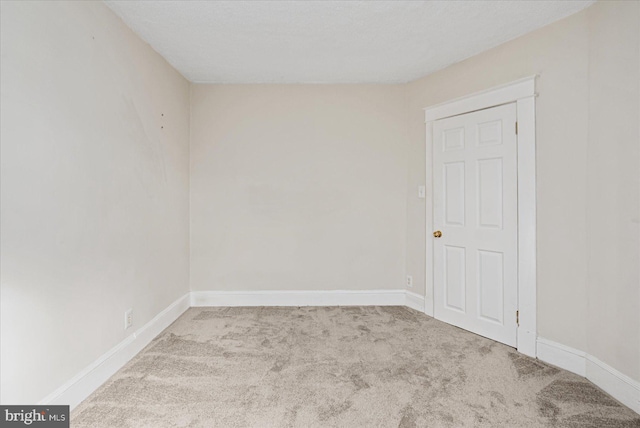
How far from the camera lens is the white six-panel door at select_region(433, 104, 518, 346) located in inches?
109

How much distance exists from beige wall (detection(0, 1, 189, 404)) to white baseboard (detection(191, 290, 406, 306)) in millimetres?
842

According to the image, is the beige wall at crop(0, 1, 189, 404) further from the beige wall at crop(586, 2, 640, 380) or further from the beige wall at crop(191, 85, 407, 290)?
the beige wall at crop(586, 2, 640, 380)

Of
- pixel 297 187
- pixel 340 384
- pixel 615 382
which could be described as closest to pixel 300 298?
pixel 297 187

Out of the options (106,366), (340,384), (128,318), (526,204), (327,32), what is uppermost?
(327,32)

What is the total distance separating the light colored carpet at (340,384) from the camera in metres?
1.82

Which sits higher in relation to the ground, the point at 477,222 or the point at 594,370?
the point at 477,222

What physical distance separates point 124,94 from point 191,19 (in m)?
0.74

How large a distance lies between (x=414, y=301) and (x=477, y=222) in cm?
118

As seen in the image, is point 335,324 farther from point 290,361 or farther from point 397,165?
point 397,165

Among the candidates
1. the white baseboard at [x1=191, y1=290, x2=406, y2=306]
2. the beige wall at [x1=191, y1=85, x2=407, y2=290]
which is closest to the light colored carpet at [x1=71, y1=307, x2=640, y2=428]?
the white baseboard at [x1=191, y1=290, x2=406, y2=306]

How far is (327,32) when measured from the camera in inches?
103

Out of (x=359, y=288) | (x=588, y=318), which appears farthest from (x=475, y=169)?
(x=359, y=288)

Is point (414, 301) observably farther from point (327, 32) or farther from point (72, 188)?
point (72, 188)

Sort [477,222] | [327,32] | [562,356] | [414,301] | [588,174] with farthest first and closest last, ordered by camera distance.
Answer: [414,301] < [477,222] < [327,32] < [562,356] < [588,174]
